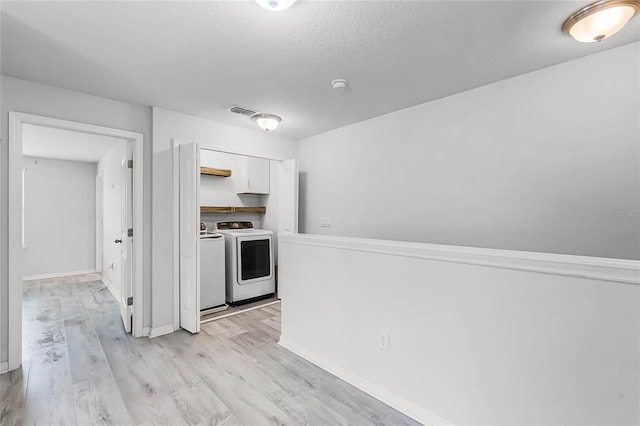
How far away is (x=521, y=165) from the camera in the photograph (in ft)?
7.86

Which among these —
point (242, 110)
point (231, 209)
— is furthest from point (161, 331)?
point (242, 110)

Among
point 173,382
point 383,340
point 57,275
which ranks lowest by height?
point 173,382

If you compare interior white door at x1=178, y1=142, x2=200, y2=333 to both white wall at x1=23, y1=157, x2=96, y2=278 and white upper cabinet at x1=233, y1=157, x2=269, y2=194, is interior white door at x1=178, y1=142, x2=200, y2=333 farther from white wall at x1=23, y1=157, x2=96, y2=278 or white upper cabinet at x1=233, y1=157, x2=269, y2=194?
white wall at x1=23, y1=157, x2=96, y2=278

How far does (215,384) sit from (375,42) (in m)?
2.67

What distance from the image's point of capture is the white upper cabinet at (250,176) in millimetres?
4871

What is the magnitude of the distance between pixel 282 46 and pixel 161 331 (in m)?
2.97

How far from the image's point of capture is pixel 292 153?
177 inches

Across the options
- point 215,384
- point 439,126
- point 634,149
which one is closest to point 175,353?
point 215,384

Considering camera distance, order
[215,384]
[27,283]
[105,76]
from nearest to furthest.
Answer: [215,384] → [105,76] → [27,283]

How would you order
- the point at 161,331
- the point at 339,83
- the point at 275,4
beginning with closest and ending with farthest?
the point at 275,4, the point at 339,83, the point at 161,331

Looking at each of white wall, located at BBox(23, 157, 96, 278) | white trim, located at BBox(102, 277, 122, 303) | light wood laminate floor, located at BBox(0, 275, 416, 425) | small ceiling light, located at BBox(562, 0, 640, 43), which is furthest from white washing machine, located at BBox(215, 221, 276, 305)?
small ceiling light, located at BBox(562, 0, 640, 43)

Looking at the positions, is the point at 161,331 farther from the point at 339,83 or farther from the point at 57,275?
the point at 57,275

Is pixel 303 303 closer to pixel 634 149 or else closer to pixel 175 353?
pixel 175 353

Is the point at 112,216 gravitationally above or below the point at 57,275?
above
